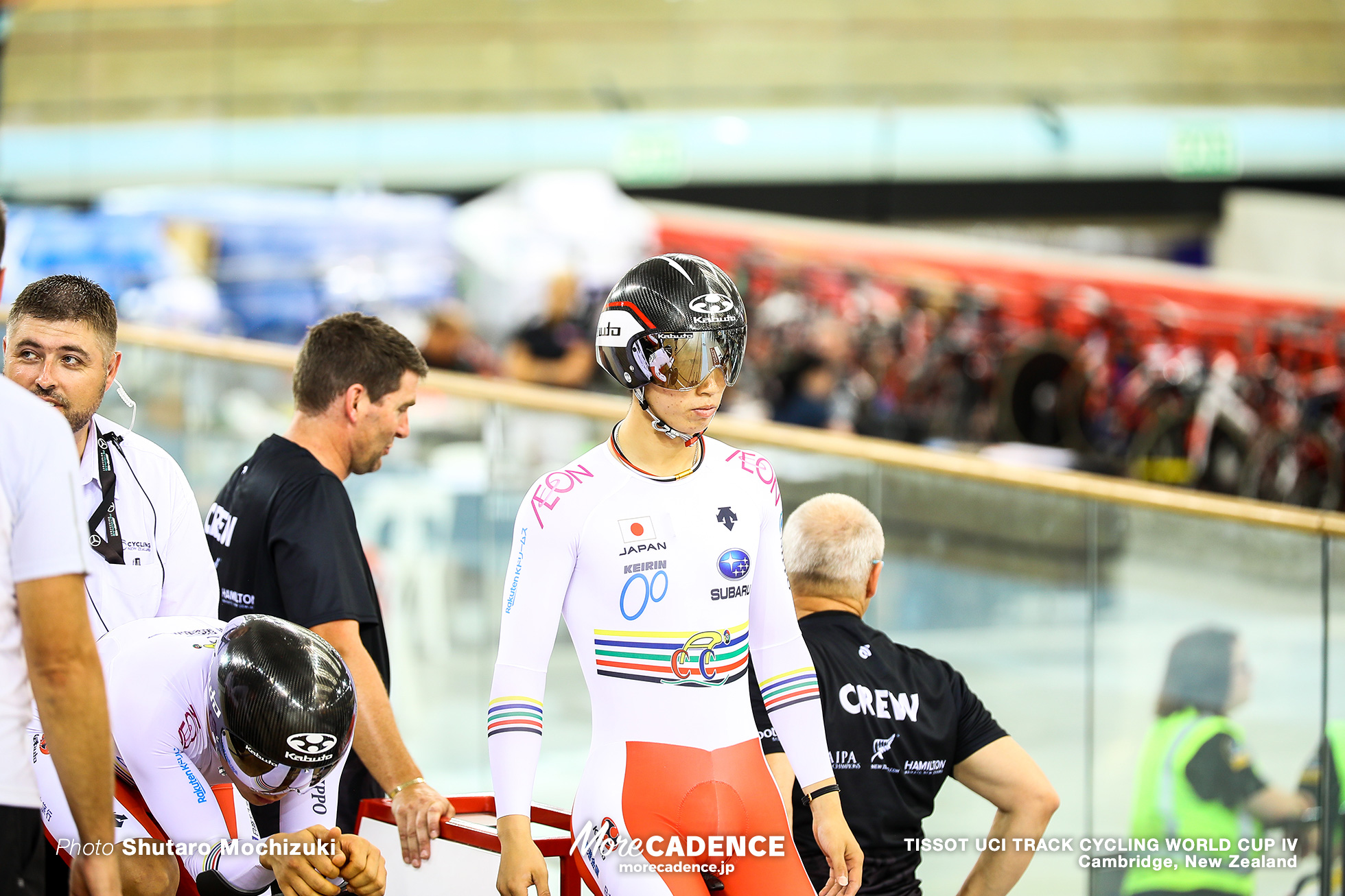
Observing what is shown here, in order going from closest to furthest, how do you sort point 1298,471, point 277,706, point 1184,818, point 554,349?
1. point 277,706
2. point 1184,818
3. point 554,349
4. point 1298,471

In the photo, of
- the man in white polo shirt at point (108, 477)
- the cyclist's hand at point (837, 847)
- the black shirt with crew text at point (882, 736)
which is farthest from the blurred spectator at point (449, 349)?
the cyclist's hand at point (837, 847)

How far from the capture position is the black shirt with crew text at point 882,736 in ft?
9.13

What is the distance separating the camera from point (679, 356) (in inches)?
91.7

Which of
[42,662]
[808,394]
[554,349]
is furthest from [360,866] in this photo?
[554,349]

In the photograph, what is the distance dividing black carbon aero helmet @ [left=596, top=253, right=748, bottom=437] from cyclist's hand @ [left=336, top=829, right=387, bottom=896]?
87 cm

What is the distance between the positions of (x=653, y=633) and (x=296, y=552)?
926mm

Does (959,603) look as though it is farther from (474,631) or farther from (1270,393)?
(1270,393)

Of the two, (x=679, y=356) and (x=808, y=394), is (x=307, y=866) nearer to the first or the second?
(x=679, y=356)

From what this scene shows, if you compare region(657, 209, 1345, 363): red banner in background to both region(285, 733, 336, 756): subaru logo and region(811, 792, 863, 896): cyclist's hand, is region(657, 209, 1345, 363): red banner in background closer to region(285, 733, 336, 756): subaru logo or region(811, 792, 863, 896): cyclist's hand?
region(811, 792, 863, 896): cyclist's hand

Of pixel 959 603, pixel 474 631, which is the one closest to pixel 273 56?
pixel 474 631

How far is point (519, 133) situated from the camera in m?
19.3

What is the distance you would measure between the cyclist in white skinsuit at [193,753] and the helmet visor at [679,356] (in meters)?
0.73

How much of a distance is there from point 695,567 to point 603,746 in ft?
1.14

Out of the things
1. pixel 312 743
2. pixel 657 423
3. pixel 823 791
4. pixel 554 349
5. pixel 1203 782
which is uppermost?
pixel 554 349
